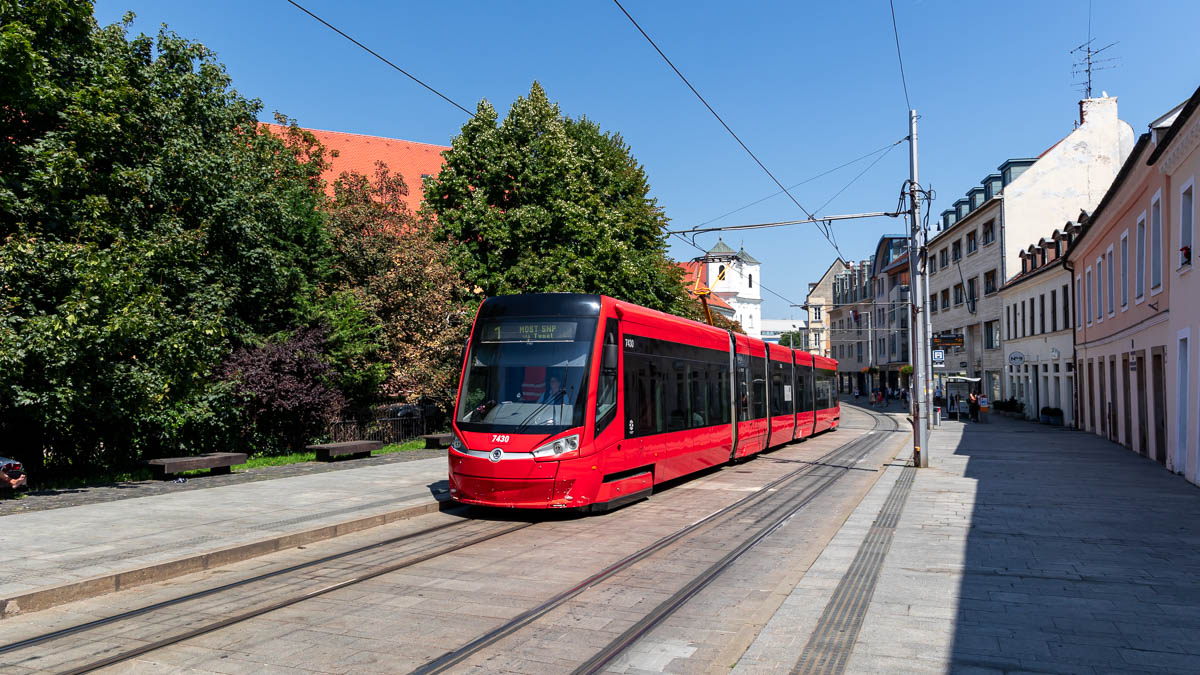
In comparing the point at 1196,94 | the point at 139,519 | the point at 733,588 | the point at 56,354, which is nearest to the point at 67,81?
the point at 56,354

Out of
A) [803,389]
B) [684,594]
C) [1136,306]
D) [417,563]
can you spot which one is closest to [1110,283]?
[1136,306]

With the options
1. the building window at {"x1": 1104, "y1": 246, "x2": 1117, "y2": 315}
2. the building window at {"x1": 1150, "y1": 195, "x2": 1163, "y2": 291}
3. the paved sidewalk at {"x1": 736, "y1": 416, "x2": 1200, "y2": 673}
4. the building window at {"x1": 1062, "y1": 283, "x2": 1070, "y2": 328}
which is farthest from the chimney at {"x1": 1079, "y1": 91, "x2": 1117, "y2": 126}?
the paved sidewalk at {"x1": 736, "y1": 416, "x2": 1200, "y2": 673}

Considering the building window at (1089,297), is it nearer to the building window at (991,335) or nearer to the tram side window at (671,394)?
the tram side window at (671,394)

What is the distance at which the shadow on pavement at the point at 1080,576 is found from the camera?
226 inches

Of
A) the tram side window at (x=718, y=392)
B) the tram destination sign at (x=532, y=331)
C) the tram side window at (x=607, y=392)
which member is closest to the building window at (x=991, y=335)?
the tram side window at (x=718, y=392)

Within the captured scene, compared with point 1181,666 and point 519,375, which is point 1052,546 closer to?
point 1181,666

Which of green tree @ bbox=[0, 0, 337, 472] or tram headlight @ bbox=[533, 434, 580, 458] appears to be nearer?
tram headlight @ bbox=[533, 434, 580, 458]

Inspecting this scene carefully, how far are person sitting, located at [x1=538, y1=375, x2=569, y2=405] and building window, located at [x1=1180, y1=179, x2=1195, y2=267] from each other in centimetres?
1270

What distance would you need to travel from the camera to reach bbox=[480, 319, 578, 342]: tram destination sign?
11.9 metres

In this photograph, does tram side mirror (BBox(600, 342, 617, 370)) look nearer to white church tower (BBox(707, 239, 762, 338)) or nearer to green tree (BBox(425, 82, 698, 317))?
green tree (BBox(425, 82, 698, 317))

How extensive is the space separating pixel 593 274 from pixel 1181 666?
89.6 feet

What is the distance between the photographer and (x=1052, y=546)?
9.84 m

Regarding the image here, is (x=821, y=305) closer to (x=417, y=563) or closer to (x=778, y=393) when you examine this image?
(x=778, y=393)

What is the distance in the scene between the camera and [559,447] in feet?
36.6
